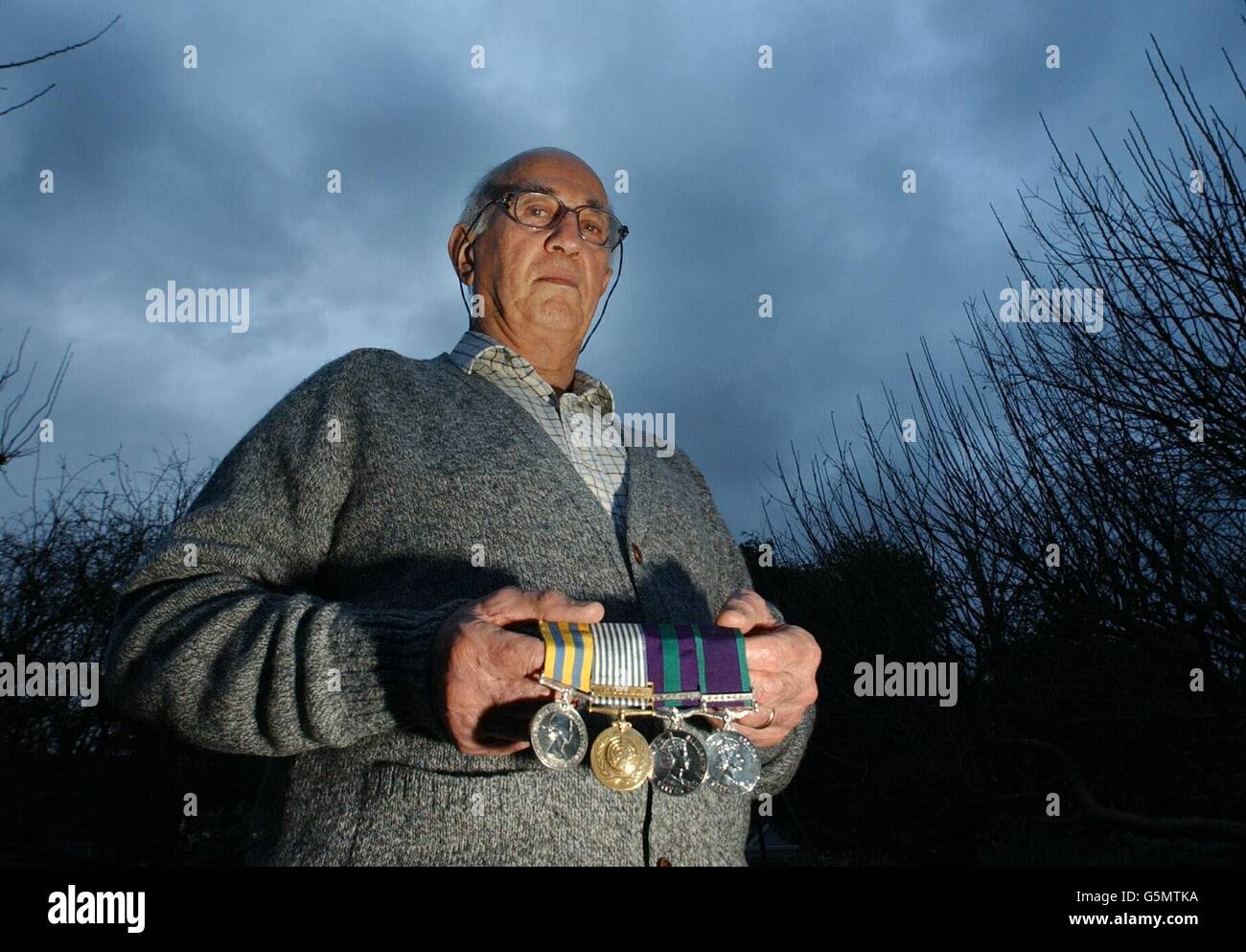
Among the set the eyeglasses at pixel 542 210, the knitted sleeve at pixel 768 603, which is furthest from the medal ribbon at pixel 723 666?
the eyeglasses at pixel 542 210

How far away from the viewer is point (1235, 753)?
5.80 metres

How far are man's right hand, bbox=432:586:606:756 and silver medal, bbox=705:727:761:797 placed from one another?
27cm

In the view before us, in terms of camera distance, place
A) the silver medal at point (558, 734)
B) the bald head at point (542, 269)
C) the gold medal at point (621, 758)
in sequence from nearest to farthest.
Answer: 1. the silver medal at point (558, 734)
2. the gold medal at point (621, 758)
3. the bald head at point (542, 269)

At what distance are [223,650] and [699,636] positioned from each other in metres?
0.71

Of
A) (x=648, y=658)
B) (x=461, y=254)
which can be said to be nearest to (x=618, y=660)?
(x=648, y=658)

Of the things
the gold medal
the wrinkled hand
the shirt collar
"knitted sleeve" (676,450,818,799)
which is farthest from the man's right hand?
the shirt collar

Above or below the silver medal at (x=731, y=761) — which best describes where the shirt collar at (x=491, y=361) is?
above

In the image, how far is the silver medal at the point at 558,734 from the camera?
1.25m

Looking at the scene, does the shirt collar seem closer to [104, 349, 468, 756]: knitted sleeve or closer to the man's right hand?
[104, 349, 468, 756]: knitted sleeve

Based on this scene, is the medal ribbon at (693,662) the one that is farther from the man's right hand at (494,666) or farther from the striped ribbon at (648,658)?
the man's right hand at (494,666)

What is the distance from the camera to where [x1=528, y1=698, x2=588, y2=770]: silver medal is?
49.2 inches

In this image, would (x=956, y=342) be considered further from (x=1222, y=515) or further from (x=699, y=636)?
(x=699, y=636)

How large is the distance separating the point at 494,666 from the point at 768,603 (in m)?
0.75
